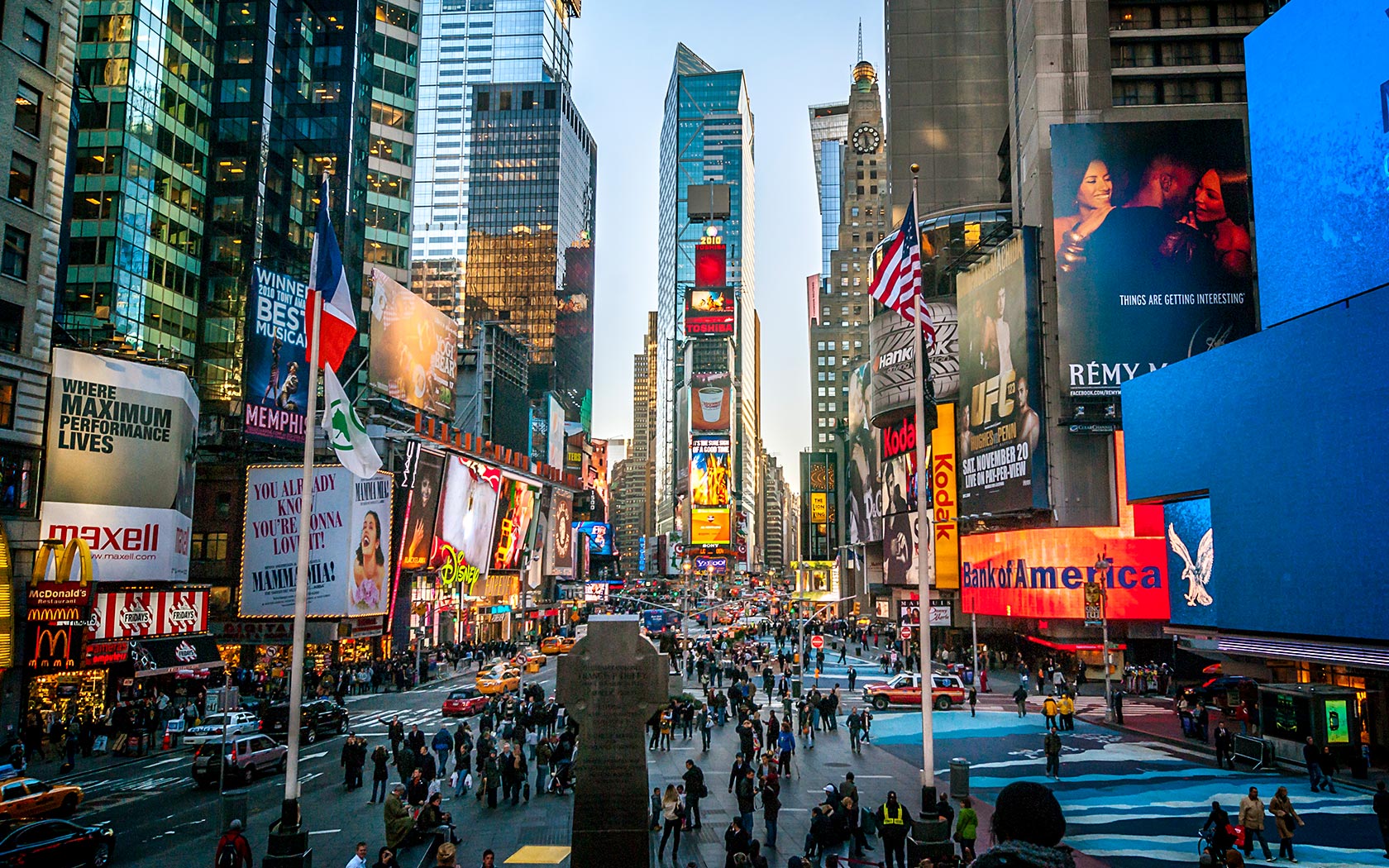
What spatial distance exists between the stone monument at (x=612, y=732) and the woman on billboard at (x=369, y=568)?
136 ft

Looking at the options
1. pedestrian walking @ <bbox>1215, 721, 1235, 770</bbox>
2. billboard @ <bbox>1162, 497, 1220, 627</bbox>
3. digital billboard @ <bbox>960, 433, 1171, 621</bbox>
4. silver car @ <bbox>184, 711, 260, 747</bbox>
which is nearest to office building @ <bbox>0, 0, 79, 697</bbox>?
silver car @ <bbox>184, 711, 260, 747</bbox>

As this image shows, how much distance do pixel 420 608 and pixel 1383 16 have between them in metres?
62.0

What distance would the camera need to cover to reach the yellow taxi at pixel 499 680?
153 feet

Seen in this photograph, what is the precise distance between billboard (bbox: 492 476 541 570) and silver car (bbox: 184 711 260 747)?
4920 cm

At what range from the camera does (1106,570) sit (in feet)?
187

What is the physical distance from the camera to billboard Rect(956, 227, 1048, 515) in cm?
6119

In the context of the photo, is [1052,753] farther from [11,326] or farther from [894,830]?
[11,326]

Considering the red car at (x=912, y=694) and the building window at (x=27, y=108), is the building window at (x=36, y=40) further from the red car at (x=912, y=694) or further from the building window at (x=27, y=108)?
the red car at (x=912, y=694)

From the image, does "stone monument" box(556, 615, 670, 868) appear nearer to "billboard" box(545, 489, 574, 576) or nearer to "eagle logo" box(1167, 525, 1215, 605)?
"eagle logo" box(1167, 525, 1215, 605)

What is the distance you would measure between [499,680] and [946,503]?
41.1 m

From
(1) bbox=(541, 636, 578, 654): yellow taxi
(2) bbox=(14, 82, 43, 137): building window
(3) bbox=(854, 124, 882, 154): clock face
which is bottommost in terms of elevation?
(1) bbox=(541, 636, 578, 654): yellow taxi

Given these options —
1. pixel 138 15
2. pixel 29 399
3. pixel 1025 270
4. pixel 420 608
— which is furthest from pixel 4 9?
pixel 1025 270

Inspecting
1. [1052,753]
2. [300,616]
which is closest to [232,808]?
[300,616]

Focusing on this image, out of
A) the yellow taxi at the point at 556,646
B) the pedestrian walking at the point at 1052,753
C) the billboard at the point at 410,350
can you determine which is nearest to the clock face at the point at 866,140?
the billboard at the point at 410,350
